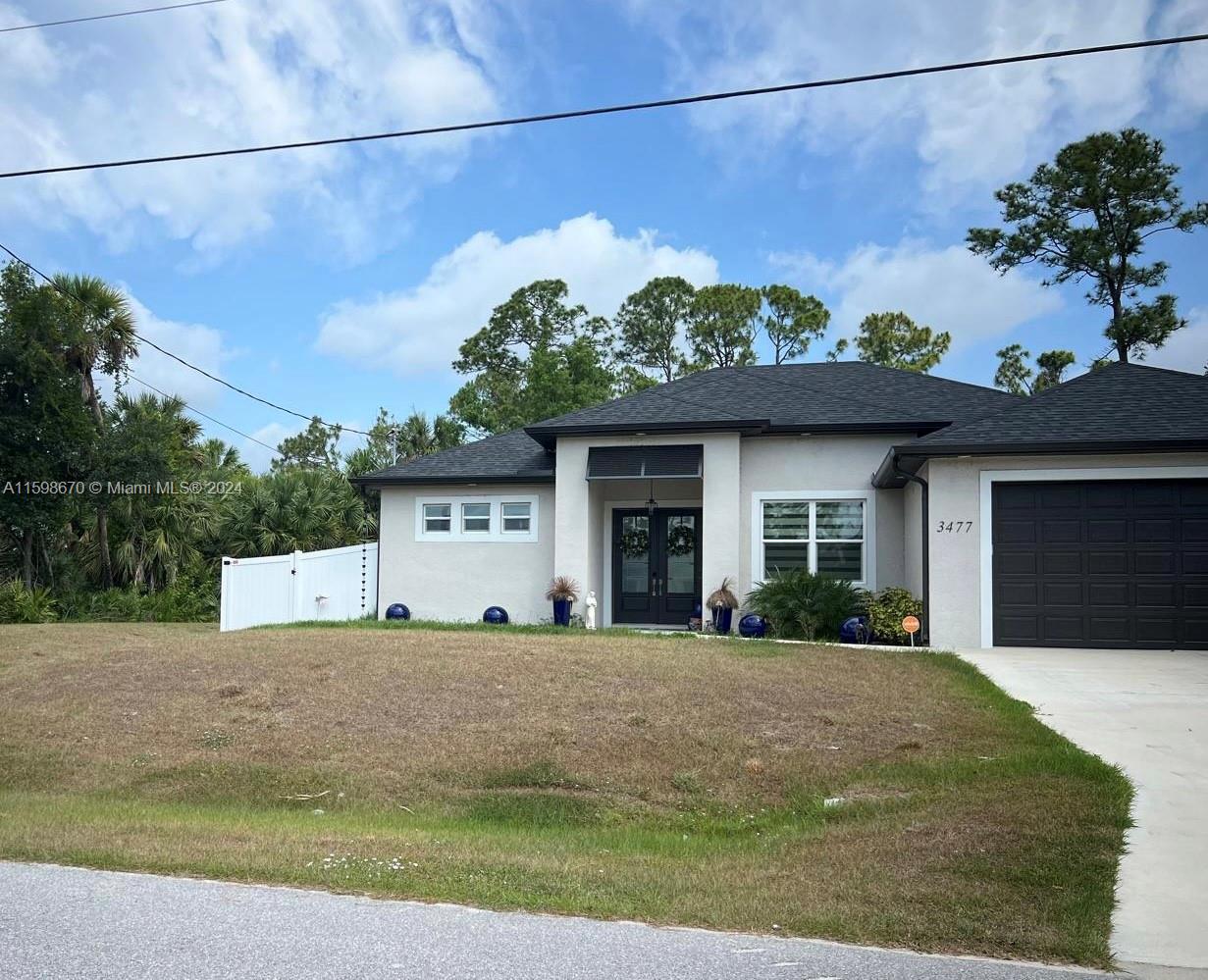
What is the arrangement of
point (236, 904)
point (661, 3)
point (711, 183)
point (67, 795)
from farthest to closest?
1. point (711, 183)
2. point (661, 3)
3. point (67, 795)
4. point (236, 904)

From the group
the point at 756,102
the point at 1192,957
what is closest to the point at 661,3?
the point at 756,102

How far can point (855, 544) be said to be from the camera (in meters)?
17.7

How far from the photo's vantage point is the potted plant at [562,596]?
1827cm

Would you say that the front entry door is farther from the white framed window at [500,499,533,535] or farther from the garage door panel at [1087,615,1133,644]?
the garage door panel at [1087,615,1133,644]

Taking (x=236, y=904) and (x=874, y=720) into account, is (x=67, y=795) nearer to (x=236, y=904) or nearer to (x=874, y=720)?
(x=236, y=904)

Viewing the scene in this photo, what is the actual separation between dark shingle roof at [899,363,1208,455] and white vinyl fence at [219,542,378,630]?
10833 mm

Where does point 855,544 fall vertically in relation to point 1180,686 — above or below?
above

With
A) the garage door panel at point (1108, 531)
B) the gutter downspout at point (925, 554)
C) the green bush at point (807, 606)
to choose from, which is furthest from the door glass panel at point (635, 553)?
the garage door panel at point (1108, 531)

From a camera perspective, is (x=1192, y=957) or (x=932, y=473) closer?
(x=1192, y=957)

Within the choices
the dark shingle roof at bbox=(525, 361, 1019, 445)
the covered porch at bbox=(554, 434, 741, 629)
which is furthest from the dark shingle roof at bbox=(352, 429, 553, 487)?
the covered porch at bbox=(554, 434, 741, 629)

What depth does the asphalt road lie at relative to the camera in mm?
4324

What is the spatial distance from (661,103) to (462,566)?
A: 445 inches

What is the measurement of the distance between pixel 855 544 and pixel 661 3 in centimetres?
910

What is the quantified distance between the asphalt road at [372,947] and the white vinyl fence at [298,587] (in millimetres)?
12578
